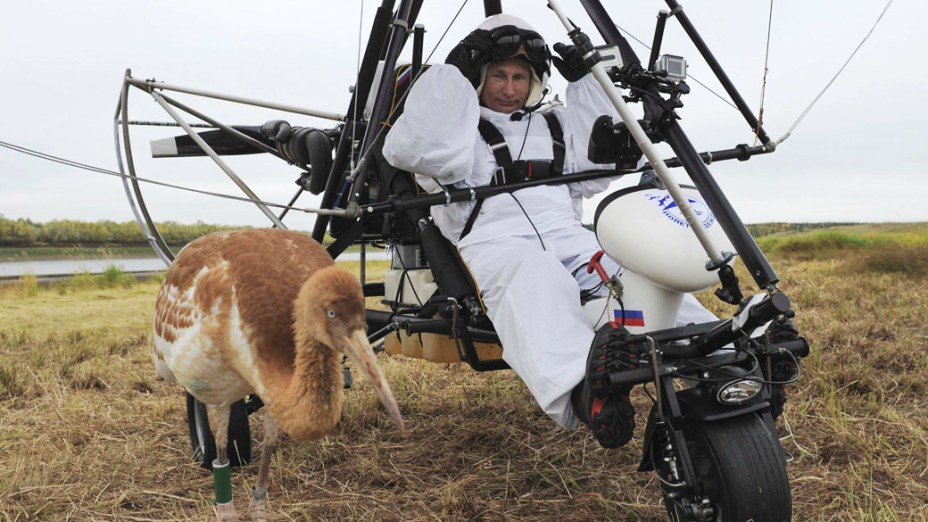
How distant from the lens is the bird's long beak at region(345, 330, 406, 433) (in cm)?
203

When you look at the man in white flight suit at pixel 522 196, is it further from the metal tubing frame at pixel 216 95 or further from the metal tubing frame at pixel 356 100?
the metal tubing frame at pixel 216 95

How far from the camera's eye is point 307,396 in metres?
2.34

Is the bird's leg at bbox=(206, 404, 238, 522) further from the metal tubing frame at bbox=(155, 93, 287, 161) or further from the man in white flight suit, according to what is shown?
the metal tubing frame at bbox=(155, 93, 287, 161)

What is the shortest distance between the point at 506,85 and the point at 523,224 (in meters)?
0.92

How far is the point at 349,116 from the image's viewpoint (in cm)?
392

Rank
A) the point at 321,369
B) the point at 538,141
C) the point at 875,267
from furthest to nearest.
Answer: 1. the point at 875,267
2. the point at 538,141
3. the point at 321,369

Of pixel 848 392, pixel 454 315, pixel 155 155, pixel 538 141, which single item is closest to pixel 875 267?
pixel 848 392

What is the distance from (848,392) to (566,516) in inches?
98.7

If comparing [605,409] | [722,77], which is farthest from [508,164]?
[605,409]

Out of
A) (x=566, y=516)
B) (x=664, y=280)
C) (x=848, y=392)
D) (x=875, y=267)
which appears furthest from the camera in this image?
(x=875, y=267)

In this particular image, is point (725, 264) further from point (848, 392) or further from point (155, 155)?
point (155, 155)

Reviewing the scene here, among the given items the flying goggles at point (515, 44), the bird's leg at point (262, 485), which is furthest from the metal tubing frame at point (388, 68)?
the bird's leg at point (262, 485)

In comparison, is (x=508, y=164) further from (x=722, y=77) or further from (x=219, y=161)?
(x=219, y=161)

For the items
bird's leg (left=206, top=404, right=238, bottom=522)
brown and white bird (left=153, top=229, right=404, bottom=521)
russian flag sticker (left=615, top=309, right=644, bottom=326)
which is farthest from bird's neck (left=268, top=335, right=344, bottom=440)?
russian flag sticker (left=615, top=309, right=644, bottom=326)
